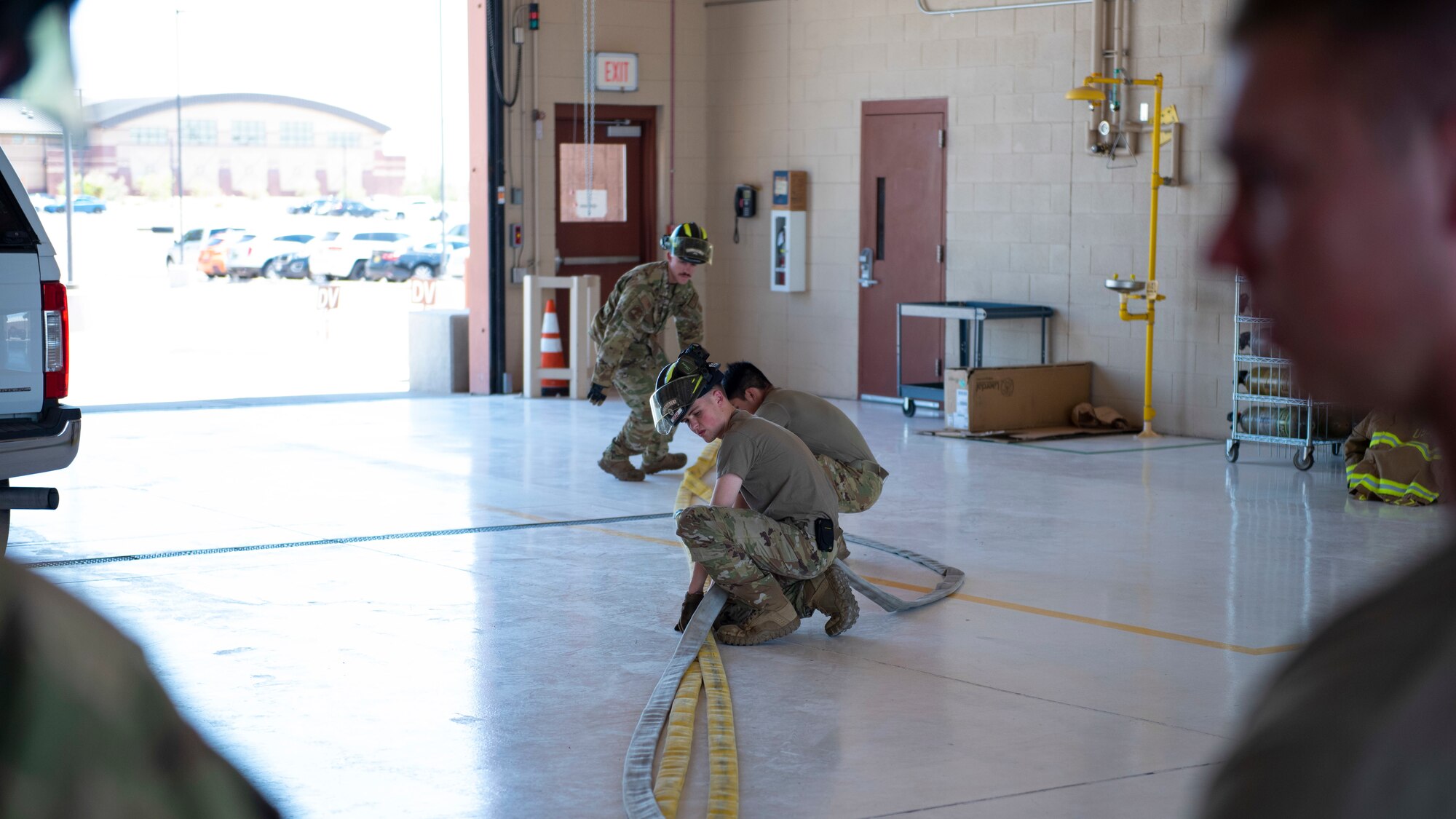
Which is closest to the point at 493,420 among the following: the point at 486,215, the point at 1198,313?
the point at 486,215

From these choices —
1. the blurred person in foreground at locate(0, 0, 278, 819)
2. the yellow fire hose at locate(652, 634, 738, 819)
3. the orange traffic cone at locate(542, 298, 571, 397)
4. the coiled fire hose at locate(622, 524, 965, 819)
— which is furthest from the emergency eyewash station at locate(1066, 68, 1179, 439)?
the blurred person in foreground at locate(0, 0, 278, 819)

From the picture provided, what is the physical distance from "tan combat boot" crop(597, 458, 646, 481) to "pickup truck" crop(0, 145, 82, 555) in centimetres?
452

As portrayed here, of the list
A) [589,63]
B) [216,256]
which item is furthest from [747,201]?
[216,256]

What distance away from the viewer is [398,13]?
35.0 m

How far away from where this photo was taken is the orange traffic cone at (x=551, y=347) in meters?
16.4

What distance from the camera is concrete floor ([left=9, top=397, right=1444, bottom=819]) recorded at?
5.00 metres

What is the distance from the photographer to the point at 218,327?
95.6 feet

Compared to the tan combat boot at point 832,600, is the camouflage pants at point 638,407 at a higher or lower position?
higher

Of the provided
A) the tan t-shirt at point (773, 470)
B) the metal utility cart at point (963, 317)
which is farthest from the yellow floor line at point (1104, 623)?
the metal utility cart at point (963, 317)

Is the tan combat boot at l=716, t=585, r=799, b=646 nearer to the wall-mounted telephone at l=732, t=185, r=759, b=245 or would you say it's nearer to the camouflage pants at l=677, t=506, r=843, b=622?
the camouflage pants at l=677, t=506, r=843, b=622

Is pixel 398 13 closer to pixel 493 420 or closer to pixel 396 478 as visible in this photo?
pixel 493 420

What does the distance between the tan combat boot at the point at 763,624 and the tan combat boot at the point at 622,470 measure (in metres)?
4.60

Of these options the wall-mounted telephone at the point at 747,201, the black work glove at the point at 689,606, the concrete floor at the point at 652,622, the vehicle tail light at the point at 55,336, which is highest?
the wall-mounted telephone at the point at 747,201

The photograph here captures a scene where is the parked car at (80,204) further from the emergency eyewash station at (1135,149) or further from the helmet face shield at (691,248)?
the helmet face shield at (691,248)
